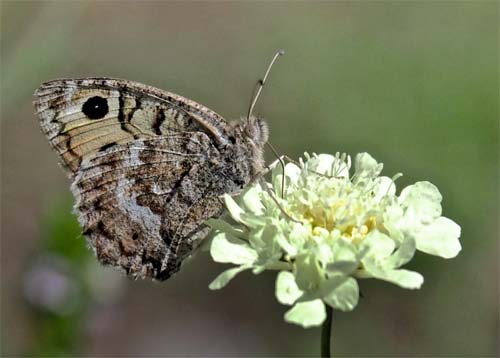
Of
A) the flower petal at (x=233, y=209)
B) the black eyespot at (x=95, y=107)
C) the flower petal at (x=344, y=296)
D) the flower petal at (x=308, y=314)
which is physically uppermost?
the black eyespot at (x=95, y=107)

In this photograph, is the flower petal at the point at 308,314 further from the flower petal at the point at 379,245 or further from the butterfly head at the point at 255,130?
the butterfly head at the point at 255,130

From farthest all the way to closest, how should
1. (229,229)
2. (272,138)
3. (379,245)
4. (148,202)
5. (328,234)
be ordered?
1. (272,138)
2. (148,202)
3. (229,229)
4. (328,234)
5. (379,245)

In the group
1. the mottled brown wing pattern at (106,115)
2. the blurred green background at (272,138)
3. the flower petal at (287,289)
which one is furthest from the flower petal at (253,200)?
the blurred green background at (272,138)

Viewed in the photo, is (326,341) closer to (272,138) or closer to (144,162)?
(144,162)

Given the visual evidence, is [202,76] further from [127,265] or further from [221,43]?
[127,265]

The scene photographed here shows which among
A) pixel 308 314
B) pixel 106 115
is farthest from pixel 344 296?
pixel 106 115

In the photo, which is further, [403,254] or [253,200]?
[253,200]
